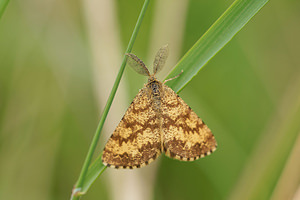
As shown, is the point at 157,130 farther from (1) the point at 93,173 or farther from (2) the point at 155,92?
(1) the point at 93,173

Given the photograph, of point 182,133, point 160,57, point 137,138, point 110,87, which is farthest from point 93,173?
point 110,87

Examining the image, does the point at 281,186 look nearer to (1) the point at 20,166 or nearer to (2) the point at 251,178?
(2) the point at 251,178

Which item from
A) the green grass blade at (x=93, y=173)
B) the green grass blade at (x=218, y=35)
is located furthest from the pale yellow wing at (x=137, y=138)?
the green grass blade at (x=218, y=35)

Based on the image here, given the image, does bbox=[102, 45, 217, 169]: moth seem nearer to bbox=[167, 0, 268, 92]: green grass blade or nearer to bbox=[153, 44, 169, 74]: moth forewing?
bbox=[153, 44, 169, 74]: moth forewing

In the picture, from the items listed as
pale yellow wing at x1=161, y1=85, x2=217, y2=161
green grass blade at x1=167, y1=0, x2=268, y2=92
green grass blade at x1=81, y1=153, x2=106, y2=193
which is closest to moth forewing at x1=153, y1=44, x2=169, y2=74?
pale yellow wing at x1=161, y1=85, x2=217, y2=161

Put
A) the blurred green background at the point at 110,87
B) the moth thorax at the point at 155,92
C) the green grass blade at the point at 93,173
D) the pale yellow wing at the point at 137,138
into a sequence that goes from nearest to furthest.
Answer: the green grass blade at the point at 93,173, the pale yellow wing at the point at 137,138, the moth thorax at the point at 155,92, the blurred green background at the point at 110,87

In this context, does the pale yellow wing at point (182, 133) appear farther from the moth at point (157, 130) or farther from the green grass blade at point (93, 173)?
the green grass blade at point (93, 173)
